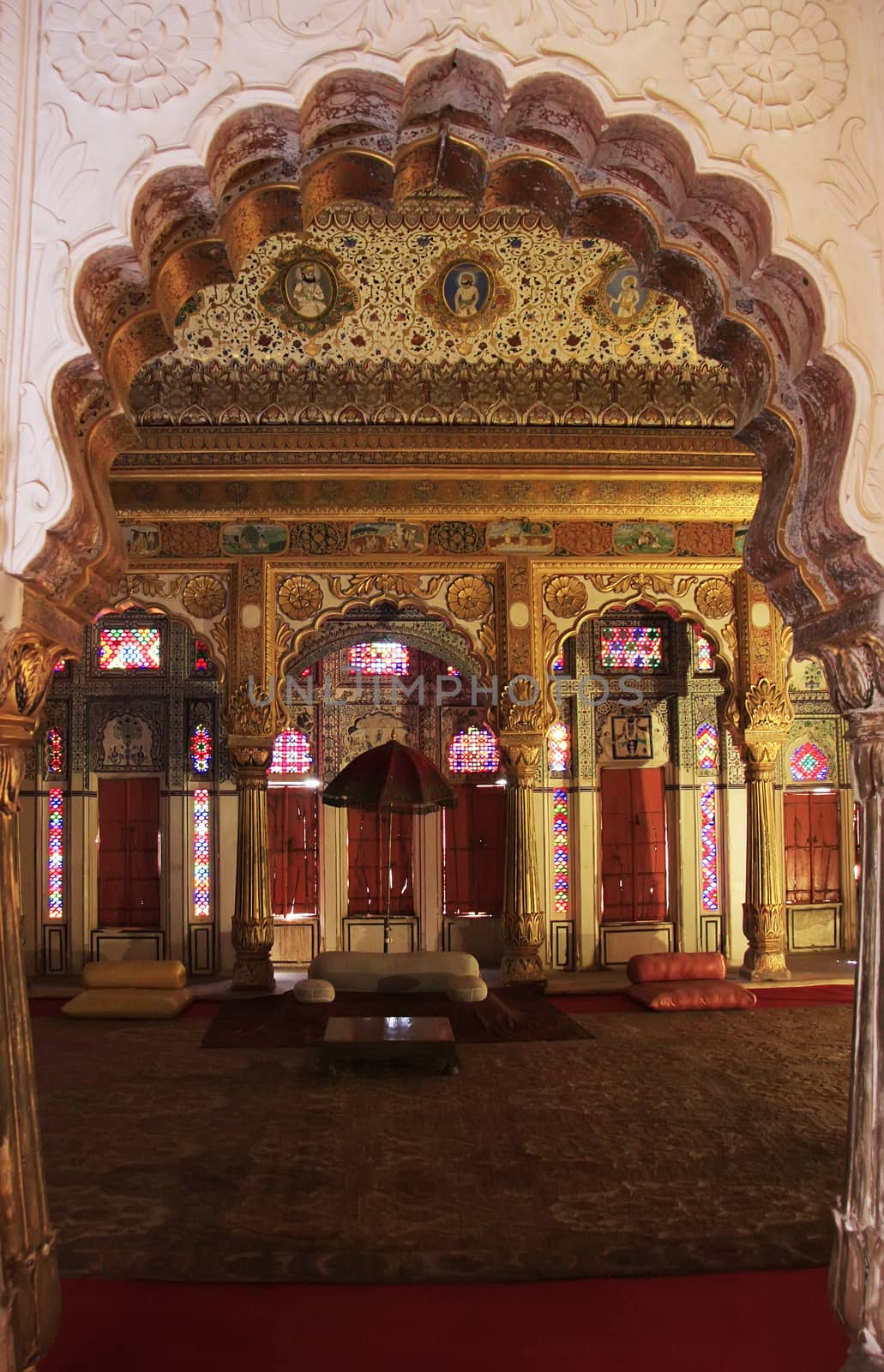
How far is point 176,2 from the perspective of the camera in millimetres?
3117

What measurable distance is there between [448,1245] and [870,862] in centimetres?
275

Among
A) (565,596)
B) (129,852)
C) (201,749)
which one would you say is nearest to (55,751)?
(129,852)

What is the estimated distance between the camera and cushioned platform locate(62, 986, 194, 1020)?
956cm

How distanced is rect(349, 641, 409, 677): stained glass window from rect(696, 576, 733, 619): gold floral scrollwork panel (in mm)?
3921

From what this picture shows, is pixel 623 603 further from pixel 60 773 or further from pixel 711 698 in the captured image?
pixel 60 773

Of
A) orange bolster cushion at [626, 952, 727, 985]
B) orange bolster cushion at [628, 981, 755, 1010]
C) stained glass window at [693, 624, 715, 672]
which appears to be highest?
stained glass window at [693, 624, 715, 672]

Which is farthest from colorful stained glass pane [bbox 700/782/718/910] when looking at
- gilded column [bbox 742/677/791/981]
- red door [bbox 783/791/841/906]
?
gilded column [bbox 742/677/791/981]

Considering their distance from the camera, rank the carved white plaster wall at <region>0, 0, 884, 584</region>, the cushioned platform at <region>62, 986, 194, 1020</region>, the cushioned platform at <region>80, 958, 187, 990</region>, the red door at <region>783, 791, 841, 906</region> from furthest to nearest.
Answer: the red door at <region>783, 791, 841, 906</region> < the cushioned platform at <region>80, 958, 187, 990</region> < the cushioned platform at <region>62, 986, 194, 1020</region> < the carved white plaster wall at <region>0, 0, 884, 584</region>

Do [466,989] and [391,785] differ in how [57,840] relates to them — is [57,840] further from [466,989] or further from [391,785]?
[466,989]

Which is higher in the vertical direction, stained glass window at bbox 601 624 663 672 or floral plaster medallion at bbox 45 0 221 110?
floral plaster medallion at bbox 45 0 221 110

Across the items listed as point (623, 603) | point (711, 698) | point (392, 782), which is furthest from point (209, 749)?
point (711, 698)

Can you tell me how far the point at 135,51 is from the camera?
310cm

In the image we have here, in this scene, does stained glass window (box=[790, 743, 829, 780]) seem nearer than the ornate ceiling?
No

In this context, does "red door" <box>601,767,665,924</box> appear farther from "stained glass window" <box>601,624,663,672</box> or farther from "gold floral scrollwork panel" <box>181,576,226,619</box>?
"gold floral scrollwork panel" <box>181,576,226,619</box>
